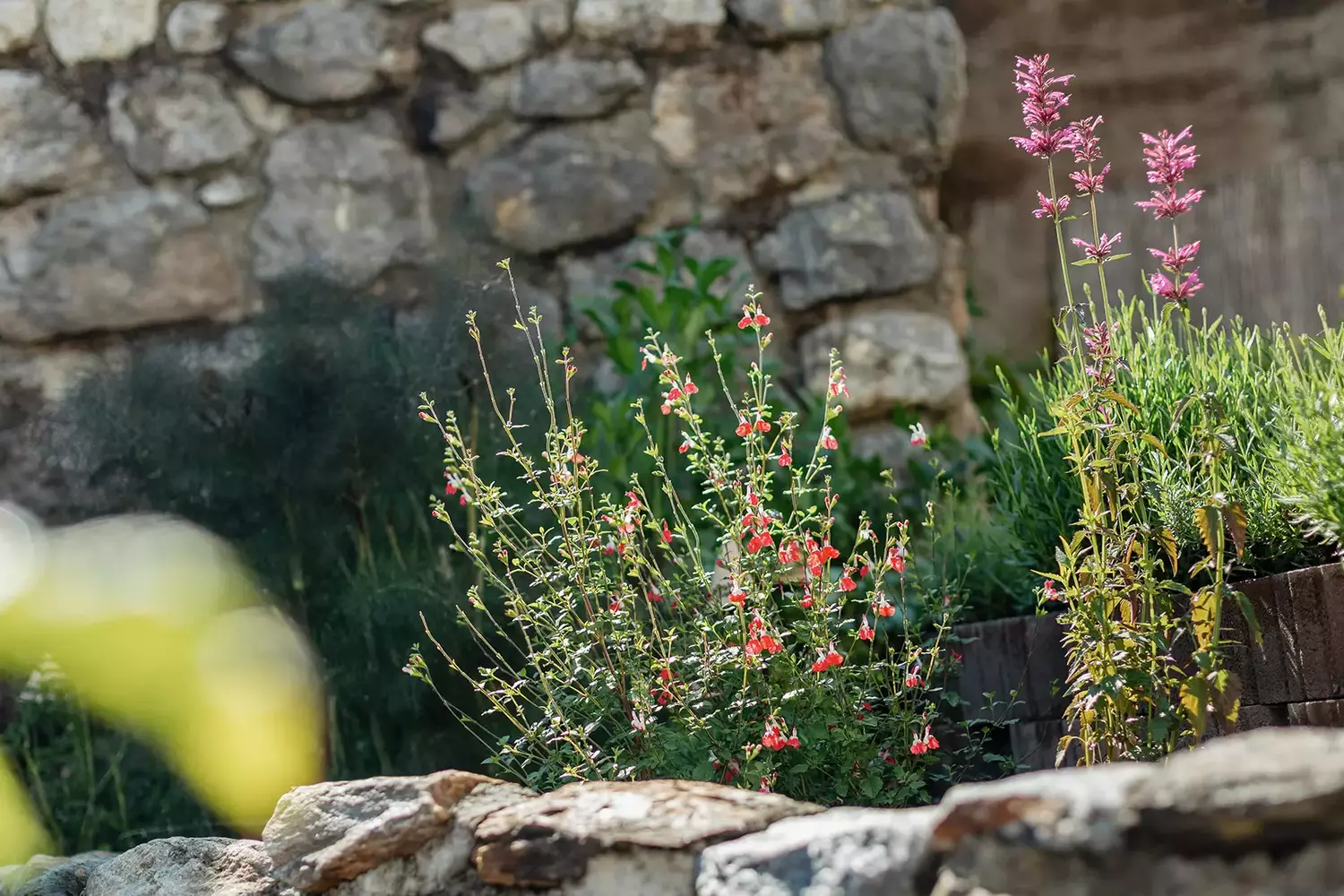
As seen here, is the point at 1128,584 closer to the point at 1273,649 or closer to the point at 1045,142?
the point at 1273,649

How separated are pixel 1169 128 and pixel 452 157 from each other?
7.95 feet

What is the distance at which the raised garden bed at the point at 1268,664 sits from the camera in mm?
1987

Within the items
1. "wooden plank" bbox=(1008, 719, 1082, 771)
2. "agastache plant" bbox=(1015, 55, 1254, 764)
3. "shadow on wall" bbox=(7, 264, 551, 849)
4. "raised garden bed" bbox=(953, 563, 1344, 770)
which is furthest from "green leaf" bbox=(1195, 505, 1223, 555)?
"shadow on wall" bbox=(7, 264, 551, 849)

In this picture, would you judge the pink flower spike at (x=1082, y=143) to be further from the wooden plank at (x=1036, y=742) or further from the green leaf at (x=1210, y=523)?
the wooden plank at (x=1036, y=742)

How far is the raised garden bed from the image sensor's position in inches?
78.2

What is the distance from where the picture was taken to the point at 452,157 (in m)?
3.92

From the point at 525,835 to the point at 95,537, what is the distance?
215cm

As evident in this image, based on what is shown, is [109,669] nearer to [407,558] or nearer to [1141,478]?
[407,558]

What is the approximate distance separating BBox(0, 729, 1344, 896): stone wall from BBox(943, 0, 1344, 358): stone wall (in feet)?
10.3

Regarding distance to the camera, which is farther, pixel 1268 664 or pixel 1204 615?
pixel 1268 664

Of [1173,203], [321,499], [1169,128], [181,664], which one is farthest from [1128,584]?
[1169,128]

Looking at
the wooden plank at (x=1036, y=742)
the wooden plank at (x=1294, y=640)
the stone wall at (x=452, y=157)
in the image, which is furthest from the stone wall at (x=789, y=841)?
the stone wall at (x=452, y=157)

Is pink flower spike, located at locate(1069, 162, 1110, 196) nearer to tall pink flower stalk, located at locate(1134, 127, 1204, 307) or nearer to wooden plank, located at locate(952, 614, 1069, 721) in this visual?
Result: tall pink flower stalk, located at locate(1134, 127, 1204, 307)

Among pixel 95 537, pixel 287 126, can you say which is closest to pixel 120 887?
pixel 95 537
